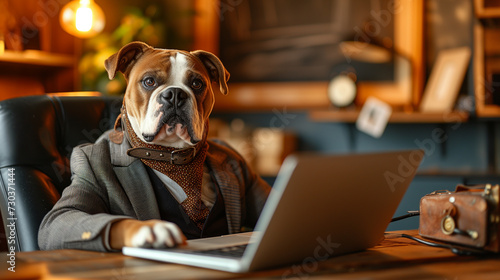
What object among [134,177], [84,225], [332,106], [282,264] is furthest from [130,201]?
[332,106]

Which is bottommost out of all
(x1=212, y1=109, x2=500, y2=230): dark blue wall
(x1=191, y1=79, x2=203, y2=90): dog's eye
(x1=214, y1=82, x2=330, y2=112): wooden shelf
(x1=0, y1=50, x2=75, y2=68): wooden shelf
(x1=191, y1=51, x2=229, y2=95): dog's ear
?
(x1=212, y1=109, x2=500, y2=230): dark blue wall

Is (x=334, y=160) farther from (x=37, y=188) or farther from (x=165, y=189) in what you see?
(x=37, y=188)

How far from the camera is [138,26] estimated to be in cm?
333

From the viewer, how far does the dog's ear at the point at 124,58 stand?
1344 mm

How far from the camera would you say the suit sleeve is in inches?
38.3

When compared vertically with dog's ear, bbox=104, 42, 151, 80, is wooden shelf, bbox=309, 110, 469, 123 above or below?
below

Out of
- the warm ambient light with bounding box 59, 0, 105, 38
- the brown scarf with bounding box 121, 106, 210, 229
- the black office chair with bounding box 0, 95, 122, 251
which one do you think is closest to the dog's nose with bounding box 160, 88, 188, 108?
the brown scarf with bounding box 121, 106, 210, 229

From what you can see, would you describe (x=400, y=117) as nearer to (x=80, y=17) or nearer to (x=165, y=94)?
(x=80, y=17)

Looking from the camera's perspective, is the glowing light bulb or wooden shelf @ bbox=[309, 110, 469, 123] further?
wooden shelf @ bbox=[309, 110, 469, 123]

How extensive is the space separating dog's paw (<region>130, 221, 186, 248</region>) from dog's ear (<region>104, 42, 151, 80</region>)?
55cm

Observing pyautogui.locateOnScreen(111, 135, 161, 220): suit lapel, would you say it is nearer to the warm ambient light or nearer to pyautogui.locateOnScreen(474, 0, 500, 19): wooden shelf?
the warm ambient light

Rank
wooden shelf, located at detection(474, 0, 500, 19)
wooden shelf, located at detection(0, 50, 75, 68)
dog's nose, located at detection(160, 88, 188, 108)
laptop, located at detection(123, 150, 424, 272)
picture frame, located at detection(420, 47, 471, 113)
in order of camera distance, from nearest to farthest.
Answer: laptop, located at detection(123, 150, 424, 272) < dog's nose, located at detection(160, 88, 188, 108) < wooden shelf, located at detection(0, 50, 75, 68) < wooden shelf, located at detection(474, 0, 500, 19) < picture frame, located at detection(420, 47, 471, 113)

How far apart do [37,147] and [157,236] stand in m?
0.77

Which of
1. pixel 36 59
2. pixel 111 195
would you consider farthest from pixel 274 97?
pixel 111 195
